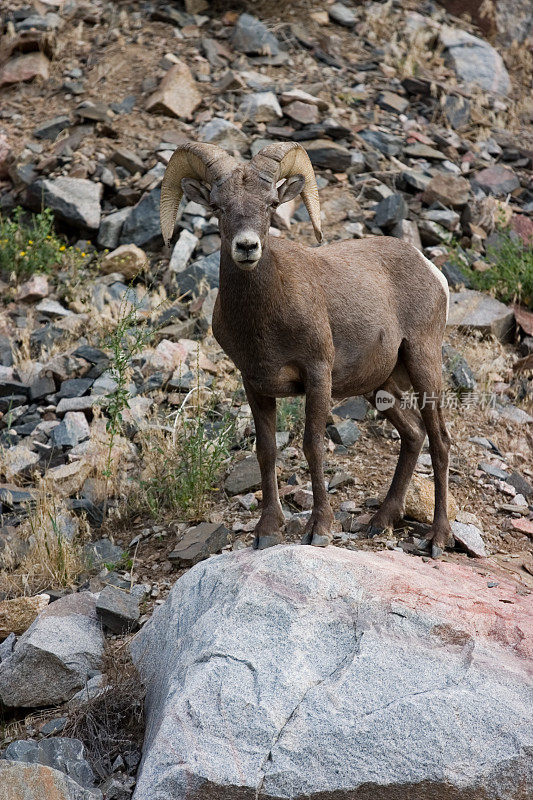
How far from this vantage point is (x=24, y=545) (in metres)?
7.12

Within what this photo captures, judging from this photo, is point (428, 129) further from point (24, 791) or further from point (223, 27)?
point (24, 791)

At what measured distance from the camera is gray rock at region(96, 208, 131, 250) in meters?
11.5

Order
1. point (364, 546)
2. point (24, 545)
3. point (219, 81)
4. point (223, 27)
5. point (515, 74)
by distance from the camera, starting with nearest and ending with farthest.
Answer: point (364, 546), point (24, 545), point (219, 81), point (223, 27), point (515, 74)

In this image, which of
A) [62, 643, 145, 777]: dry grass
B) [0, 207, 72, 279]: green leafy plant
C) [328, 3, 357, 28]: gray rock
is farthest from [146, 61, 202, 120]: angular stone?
[62, 643, 145, 777]: dry grass

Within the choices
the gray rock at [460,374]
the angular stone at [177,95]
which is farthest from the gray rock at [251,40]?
the gray rock at [460,374]

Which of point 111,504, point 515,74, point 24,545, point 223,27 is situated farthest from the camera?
point 515,74

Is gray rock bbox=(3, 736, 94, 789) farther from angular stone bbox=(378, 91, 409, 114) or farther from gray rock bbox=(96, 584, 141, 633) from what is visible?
angular stone bbox=(378, 91, 409, 114)

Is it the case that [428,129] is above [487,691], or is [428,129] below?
below

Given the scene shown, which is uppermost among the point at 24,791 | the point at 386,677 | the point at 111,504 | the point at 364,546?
the point at 386,677

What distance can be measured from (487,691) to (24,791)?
2.22 metres

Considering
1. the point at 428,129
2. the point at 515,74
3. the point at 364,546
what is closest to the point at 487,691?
the point at 364,546

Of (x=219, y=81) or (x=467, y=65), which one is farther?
(x=467, y=65)

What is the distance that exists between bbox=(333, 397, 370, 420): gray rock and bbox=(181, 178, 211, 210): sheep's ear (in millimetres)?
3655

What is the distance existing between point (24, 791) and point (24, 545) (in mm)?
3226
